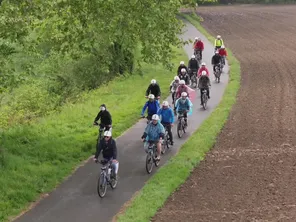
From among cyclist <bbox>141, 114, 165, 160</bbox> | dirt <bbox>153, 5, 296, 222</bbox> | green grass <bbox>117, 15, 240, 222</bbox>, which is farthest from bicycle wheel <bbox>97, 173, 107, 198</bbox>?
cyclist <bbox>141, 114, 165, 160</bbox>

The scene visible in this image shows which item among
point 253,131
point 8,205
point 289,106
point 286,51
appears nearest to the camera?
point 8,205

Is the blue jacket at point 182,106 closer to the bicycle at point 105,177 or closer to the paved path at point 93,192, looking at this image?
the paved path at point 93,192

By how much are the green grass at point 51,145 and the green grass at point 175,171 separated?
120 inches

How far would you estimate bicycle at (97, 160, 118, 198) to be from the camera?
14.6m

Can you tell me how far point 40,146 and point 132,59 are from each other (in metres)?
15.8

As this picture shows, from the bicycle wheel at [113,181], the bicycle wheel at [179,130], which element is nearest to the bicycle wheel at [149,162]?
the bicycle wheel at [113,181]

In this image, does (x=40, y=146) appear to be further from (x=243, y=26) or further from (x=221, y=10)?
(x=221, y=10)

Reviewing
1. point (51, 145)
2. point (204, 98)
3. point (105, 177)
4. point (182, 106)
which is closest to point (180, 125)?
point (182, 106)

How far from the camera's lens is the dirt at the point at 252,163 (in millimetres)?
13297

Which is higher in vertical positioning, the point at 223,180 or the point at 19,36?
the point at 19,36

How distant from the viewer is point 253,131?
20.3 metres

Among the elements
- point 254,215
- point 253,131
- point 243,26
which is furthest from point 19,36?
point 243,26

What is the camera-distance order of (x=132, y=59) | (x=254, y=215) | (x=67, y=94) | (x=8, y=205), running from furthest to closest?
(x=132, y=59)
(x=67, y=94)
(x=8, y=205)
(x=254, y=215)

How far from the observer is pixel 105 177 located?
48.4ft
